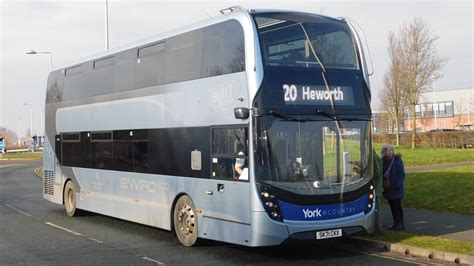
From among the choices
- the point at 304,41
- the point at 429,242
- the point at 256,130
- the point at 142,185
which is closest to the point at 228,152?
the point at 256,130

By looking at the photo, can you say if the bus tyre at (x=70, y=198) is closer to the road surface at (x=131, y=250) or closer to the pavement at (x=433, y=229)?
the road surface at (x=131, y=250)

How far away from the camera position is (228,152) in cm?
887

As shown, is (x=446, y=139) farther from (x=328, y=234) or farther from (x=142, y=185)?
(x=328, y=234)

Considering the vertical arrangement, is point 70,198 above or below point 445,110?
below

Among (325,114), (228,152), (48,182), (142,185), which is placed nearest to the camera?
(325,114)

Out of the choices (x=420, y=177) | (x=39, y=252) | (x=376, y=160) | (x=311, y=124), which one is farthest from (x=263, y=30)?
(x=420, y=177)

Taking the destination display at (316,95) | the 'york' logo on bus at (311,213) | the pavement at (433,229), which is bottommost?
the pavement at (433,229)

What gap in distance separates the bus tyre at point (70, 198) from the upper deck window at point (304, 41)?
807 cm

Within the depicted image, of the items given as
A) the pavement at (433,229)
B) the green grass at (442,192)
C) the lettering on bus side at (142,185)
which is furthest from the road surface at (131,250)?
the green grass at (442,192)

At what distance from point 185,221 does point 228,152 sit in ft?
6.01

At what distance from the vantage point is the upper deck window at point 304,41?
8.66 meters

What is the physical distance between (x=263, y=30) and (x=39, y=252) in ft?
17.7

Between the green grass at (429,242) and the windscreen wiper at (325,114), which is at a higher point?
the windscreen wiper at (325,114)

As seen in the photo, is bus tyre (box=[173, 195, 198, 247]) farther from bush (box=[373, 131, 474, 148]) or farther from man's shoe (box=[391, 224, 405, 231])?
bush (box=[373, 131, 474, 148])
